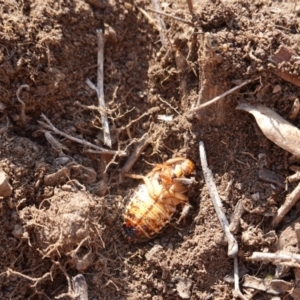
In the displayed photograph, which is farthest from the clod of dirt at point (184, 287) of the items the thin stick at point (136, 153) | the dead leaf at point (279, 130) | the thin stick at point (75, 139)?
the dead leaf at point (279, 130)

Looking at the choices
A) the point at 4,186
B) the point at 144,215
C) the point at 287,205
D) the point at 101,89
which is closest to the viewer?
the point at 4,186

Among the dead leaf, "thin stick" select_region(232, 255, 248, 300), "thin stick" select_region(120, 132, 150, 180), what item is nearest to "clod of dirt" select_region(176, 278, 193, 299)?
"thin stick" select_region(232, 255, 248, 300)

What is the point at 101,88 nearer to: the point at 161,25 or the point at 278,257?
the point at 161,25

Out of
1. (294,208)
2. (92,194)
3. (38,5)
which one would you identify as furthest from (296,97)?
(38,5)

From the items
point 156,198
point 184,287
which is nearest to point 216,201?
point 156,198

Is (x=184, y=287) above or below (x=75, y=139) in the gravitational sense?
below

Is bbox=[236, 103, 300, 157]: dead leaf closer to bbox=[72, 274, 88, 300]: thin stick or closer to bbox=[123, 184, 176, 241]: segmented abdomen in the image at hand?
bbox=[123, 184, 176, 241]: segmented abdomen

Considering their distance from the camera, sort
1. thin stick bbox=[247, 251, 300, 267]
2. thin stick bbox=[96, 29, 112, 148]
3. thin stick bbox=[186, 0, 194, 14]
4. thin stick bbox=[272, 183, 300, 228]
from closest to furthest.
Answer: thin stick bbox=[247, 251, 300, 267]
thin stick bbox=[272, 183, 300, 228]
thin stick bbox=[186, 0, 194, 14]
thin stick bbox=[96, 29, 112, 148]
